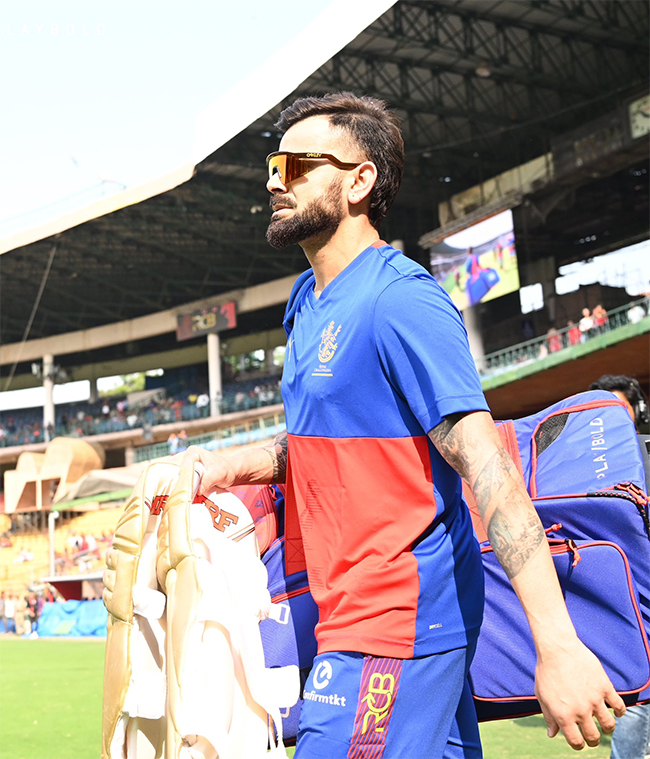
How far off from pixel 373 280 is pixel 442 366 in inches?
12.8

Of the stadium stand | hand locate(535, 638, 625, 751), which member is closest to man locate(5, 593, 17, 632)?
the stadium stand

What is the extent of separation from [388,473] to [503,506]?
0.92 feet

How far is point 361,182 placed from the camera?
2207 mm

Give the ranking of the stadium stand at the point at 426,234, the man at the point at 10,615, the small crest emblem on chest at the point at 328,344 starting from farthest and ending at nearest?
1. the man at the point at 10,615
2. the stadium stand at the point at 426,234
3. the small crest emblem on chest at the point at 328,344

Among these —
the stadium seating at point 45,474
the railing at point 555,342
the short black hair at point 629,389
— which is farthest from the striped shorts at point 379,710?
the stadium seating at point 45,474

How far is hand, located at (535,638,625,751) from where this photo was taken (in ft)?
4.98

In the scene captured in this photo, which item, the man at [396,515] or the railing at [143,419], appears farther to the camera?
the railing at [143,419]

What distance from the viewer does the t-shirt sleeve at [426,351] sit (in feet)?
5.80

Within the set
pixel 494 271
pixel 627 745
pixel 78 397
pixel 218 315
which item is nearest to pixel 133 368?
pixel 78 397

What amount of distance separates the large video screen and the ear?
26.2 metres

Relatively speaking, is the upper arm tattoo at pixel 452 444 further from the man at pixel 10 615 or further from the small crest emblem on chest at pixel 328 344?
the man at pixel 10 615

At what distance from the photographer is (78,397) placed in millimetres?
49500

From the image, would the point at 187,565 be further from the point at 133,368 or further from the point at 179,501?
the point at 133,368

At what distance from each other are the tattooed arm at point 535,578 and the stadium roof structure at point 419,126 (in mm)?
24296
